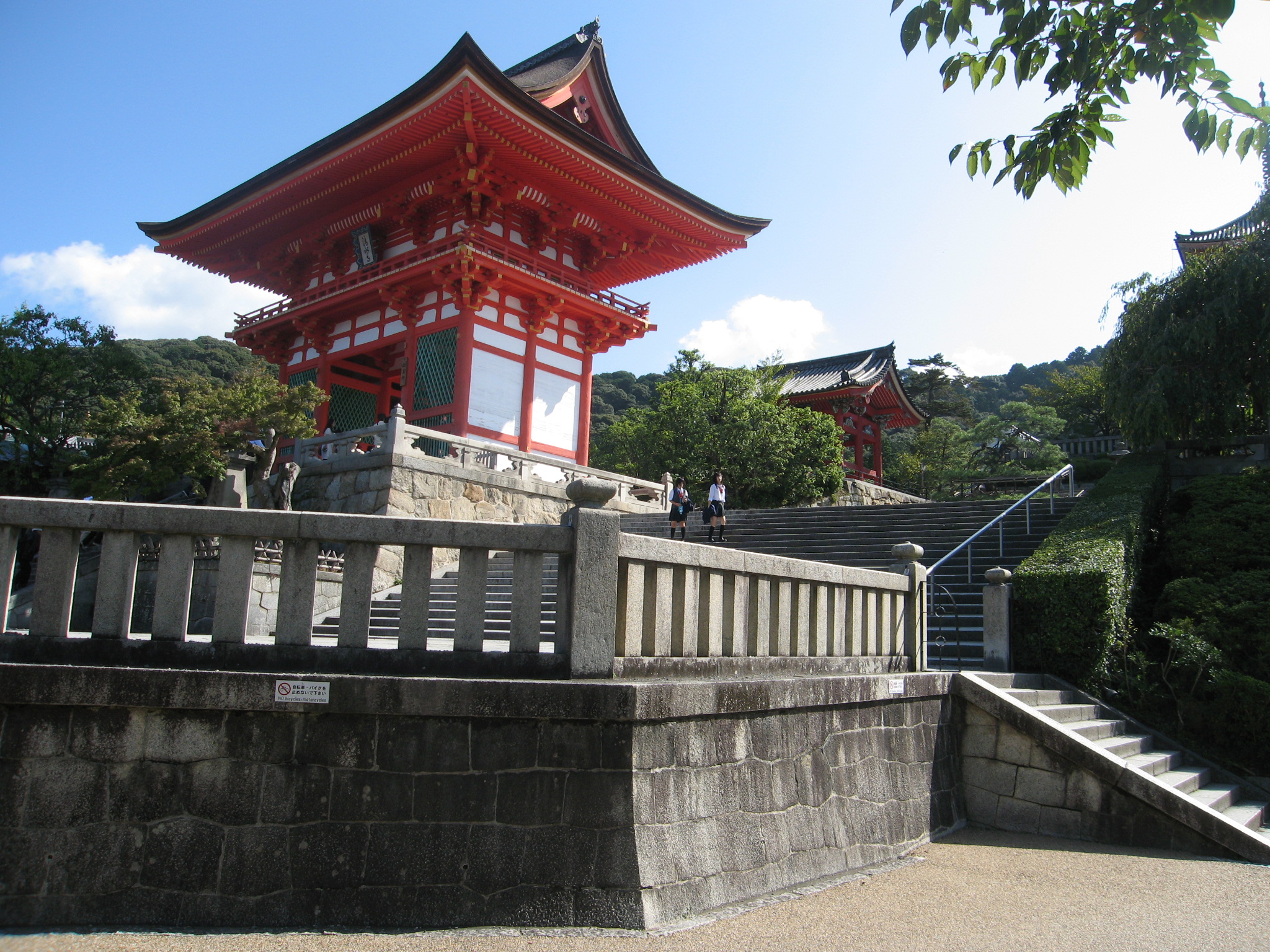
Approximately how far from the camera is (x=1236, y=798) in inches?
293

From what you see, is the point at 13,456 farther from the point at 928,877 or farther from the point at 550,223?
the point at 928,877

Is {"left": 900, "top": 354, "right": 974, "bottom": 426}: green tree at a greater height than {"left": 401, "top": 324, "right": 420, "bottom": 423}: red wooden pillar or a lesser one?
greater

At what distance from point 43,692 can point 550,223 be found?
52.1ft

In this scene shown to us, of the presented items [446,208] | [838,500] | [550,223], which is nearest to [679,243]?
[550,223]

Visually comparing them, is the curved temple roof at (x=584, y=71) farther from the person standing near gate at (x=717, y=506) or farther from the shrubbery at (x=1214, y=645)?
the shrubbery at (x=1214, y=645)

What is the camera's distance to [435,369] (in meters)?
17.0

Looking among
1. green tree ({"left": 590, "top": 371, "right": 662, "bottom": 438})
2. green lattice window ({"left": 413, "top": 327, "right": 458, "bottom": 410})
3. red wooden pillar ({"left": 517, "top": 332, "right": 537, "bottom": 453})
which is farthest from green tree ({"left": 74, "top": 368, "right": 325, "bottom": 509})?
green tree ({"left": 590, "top": 371, "right": 662, "bottom": 438})

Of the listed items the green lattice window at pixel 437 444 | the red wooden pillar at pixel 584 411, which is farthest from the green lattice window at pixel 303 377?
the red wooden pillar at pixel 584 411

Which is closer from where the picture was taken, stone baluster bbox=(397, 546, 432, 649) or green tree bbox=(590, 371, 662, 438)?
stone baluster bbox=(397, 546, 432, 649)

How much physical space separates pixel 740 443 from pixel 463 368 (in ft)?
25.4

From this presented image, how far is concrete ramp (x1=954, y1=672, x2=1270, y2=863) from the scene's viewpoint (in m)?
6.45

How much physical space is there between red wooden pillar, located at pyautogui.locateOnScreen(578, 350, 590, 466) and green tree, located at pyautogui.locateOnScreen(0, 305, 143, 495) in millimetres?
9355

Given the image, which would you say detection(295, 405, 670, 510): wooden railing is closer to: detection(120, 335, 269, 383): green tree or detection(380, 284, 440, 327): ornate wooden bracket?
detection(380, 284, 440, 327): ornate wooden bracket

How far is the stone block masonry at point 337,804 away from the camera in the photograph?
12.8 ft
